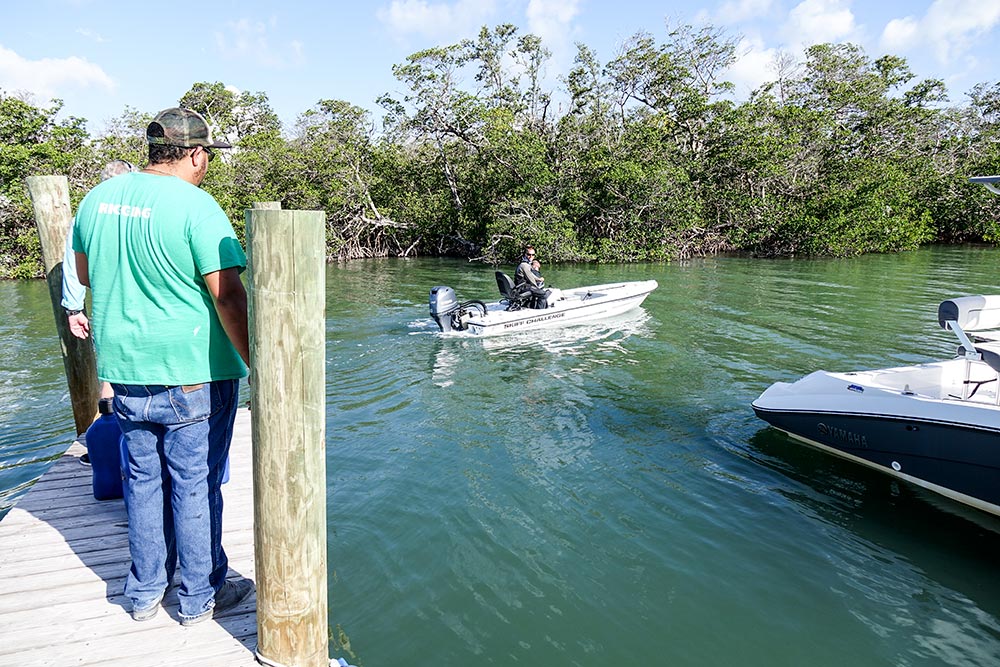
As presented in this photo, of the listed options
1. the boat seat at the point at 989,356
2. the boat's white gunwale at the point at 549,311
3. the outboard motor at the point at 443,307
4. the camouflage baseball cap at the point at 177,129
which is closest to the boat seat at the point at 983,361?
the boat seat at the point at 989,356

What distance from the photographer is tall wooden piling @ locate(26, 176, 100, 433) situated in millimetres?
4844

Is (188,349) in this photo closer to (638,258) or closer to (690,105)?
(638,258)

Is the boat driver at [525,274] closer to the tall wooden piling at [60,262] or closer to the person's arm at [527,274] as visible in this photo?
the person's arm at [527,274]

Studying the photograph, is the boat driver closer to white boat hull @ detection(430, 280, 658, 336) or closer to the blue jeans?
white boat hull @ detection(430, 280, 658, 336)

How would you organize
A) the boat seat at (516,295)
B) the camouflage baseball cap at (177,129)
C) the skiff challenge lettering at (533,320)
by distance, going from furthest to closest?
the boat seat at (516,295), the skiff challenge lettering at (533,320), the camouflage baseball cap at (177,129)

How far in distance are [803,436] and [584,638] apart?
12.2ft

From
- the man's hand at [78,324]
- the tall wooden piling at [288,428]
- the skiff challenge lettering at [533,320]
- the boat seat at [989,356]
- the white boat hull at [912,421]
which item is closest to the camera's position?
the tall wooden piling at [288,428]

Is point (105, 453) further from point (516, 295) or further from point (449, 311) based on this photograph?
point (516, 295)

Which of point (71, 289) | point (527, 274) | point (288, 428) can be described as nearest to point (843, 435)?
point (288, 428)

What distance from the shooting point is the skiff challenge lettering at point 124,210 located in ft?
Result: 7.65

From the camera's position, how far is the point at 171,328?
7.97 ft

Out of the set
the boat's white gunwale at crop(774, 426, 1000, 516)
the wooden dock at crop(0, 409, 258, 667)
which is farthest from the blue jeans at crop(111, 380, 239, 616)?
the boat's white gunwale at crop(774, 426, 1000, 516)

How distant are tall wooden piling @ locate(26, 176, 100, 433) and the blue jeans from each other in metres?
2.58

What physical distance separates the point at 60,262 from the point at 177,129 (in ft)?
11.1
